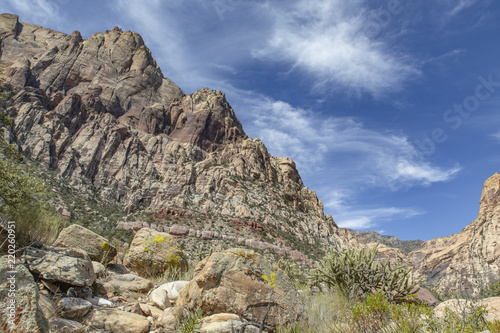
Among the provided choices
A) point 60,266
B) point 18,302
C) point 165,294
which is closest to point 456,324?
point 165,294

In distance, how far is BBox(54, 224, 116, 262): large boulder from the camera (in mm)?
7746

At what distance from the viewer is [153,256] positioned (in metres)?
9.59

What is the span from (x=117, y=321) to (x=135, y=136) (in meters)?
105

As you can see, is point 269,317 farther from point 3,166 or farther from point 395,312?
point 3,166

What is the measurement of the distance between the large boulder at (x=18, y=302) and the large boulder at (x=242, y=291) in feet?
8.90

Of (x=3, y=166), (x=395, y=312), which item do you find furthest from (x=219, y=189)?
(x=395, y=312)

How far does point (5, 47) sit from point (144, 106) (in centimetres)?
5675

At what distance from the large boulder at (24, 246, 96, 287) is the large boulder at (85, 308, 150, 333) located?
0.81 m

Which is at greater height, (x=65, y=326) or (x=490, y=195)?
(x=490, y=195)

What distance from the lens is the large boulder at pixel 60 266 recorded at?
5.20 metres

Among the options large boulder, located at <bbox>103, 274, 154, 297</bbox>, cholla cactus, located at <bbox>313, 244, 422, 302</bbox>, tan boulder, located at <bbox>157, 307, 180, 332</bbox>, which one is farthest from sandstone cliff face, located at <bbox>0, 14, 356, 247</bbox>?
tan boulder, located at <bbox>157, 307, 180, 332</bbox>

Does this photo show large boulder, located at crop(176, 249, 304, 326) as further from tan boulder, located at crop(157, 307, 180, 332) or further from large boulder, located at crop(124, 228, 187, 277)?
large boulder, located at crop(124, 228, 187, 277)

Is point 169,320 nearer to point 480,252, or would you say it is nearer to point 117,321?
point 117,321

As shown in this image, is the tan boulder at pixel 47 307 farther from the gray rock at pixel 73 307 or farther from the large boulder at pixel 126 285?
the large boulder at pixel 126 285
